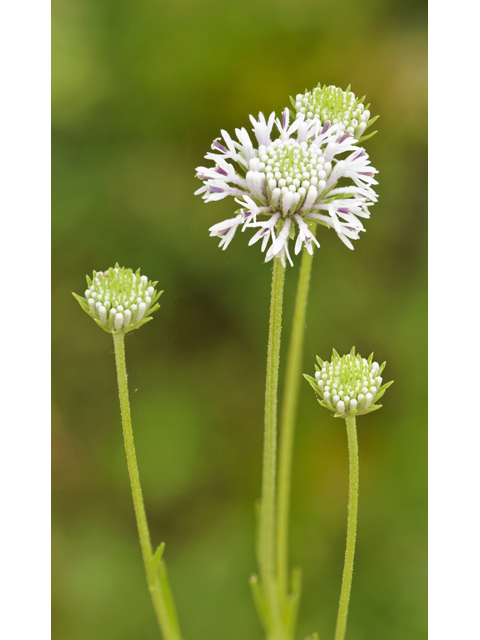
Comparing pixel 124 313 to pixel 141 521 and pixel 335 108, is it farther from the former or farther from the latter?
pixel 335 108

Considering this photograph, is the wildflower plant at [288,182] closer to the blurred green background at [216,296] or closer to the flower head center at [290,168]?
the flower head center at [290,168]

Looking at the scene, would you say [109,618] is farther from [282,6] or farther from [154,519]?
[282,6]

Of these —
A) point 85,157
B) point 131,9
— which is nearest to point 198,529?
point 85,157

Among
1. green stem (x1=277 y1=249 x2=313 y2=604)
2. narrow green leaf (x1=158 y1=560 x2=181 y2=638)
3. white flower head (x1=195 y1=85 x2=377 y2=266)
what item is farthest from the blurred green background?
white flower head (x1=195 y1=85 x2=377 y2=266)

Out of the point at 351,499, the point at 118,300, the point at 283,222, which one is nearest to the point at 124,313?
the point at 118,300

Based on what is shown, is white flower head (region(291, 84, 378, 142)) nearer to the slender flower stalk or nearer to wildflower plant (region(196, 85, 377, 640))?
wildflower plant (region(196, 85, 377, 640))

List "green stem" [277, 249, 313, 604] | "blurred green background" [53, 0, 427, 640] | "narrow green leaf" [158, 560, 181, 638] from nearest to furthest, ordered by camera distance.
→ "narrow green leaf" [158, 560, 181, 638] < "green stem" [277, 249, 313, 604] < "blurred green background" [53, 0, 427, 640]
